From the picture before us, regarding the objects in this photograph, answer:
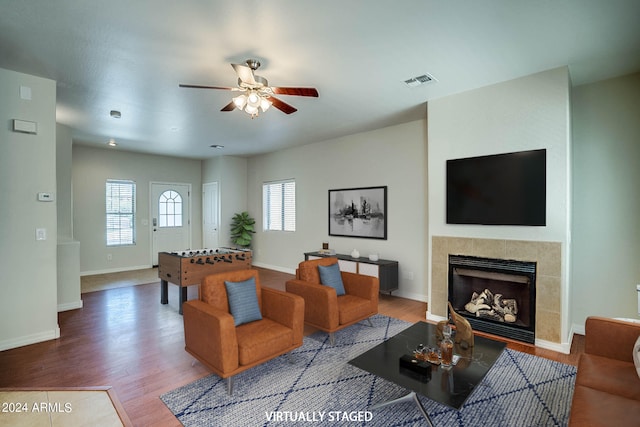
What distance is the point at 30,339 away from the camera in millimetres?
3312

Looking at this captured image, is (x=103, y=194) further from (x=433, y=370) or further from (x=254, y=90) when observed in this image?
(x=433, y=370)

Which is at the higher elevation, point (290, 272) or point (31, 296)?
point (31, 296)

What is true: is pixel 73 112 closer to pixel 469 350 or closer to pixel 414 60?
pixel 414 60

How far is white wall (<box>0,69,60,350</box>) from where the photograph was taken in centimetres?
316

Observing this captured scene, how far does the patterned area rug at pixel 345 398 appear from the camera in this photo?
212 centimetres

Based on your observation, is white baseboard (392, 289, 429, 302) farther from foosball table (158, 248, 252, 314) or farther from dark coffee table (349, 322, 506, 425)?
foosball table (158, 248, 252, 314)

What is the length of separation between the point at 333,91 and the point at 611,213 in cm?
333

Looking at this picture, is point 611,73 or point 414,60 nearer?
point 414,60

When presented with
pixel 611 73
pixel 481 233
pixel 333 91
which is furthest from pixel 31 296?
pixel 611 73

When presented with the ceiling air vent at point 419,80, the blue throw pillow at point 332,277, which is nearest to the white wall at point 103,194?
the blue throw pillow at point 332,277

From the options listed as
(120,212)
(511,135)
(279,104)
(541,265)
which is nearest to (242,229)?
(120,212)

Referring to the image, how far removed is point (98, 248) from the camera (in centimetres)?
691

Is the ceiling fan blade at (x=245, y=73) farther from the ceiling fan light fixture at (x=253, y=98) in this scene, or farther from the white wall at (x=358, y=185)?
the white wall at (x=358, y=185)

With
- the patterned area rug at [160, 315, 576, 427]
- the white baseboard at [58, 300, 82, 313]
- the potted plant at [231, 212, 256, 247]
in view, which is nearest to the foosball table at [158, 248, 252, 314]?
the white baseboard at [58, 300, 82, 313]
